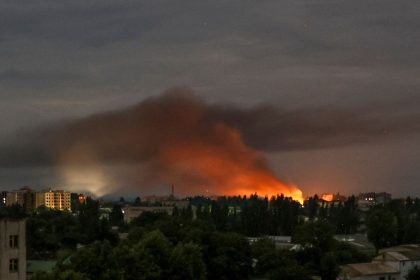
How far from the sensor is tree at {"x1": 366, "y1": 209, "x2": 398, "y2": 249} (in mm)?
92250

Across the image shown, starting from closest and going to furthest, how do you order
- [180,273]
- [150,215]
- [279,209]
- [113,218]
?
1. [180,273]
2. [150,215]
3. [279,209]
4. [113,218]

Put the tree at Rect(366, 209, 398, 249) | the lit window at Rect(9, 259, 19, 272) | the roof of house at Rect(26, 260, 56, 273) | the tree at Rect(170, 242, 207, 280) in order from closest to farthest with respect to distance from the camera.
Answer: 1. the lit window at Rect(9, 259, 19, 272)
2. the tree at Rect(170, 242, 207, 280)
3. the roof of house at Rect(26, 260, 56, 273)
4. the tree at Rect(366, 209, 398, 249)

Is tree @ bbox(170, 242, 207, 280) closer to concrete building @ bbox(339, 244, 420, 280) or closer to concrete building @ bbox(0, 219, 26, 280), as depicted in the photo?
concrete building @ bbox(339, 244, 420, 280)

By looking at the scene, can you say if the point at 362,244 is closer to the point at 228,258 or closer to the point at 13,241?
the point at 228,258

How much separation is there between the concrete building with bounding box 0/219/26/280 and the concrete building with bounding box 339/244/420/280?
112ft

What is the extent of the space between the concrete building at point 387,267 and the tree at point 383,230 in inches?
539

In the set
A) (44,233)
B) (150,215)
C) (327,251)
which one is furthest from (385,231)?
(44,233)

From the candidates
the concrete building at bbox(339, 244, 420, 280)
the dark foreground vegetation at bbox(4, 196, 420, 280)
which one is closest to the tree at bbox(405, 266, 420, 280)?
the concrete building at bbox(339, 244, 420, 280)

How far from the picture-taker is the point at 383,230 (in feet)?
303

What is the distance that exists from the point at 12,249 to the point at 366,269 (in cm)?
3711

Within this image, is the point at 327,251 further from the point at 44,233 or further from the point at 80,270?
the point at 44,233

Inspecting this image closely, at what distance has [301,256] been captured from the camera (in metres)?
72.0

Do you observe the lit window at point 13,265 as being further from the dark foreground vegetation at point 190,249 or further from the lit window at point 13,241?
the dark foreground vegetation at point 190,249

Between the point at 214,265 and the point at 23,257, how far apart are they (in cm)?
2905
